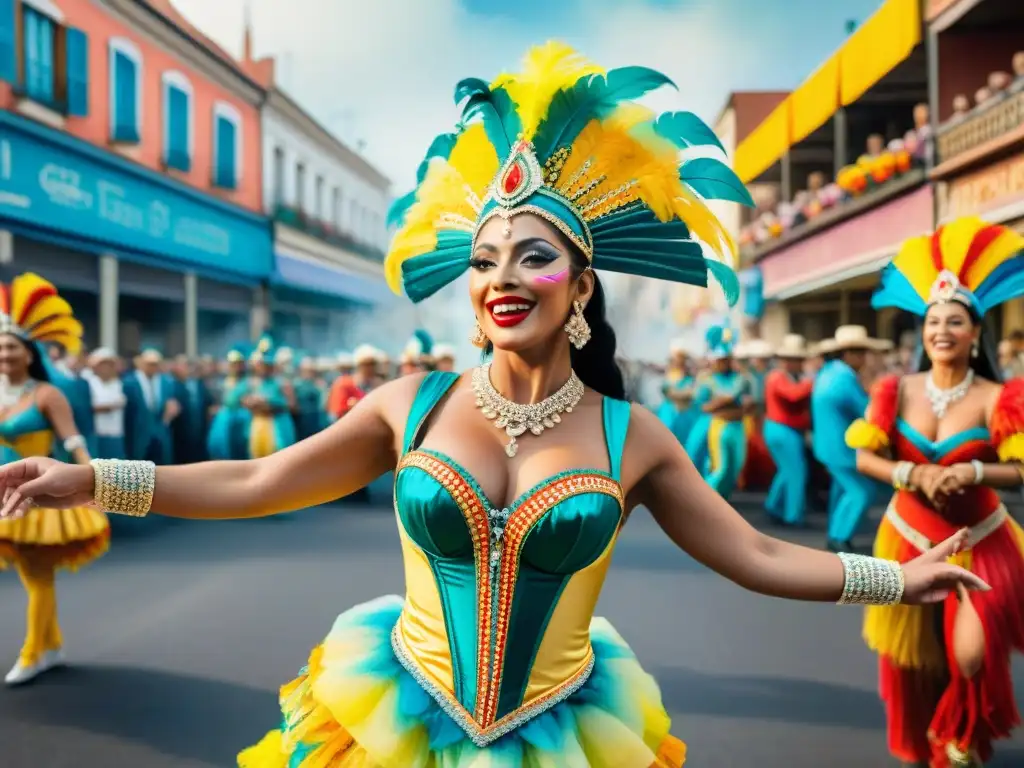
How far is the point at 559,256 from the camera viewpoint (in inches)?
87.1

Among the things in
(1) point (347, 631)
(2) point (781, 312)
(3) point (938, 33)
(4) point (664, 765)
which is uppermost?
(3) point (938, 33)

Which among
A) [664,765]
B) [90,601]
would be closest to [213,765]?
[664,765]

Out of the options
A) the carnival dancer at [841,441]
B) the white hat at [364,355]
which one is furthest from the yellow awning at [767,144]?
the carnival dancer at [841,441]

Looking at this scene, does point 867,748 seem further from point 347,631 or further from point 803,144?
point 803,144

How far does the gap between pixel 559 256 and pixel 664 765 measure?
47.9 inches

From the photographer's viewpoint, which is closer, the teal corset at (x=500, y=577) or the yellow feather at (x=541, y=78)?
the teal corset at (x=500, y=577)

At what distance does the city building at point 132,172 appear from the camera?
521 inches

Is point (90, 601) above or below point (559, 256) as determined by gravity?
below

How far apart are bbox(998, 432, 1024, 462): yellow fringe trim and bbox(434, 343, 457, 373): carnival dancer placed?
8977 mm

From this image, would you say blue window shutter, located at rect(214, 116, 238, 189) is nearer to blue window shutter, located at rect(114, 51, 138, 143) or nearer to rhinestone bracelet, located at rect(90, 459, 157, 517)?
blue window shutter, located at rect(114, 51, 138, 143)

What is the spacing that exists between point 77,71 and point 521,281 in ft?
47.3

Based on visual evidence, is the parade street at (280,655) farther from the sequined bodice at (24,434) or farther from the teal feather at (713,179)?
the teal feather at (713,179)

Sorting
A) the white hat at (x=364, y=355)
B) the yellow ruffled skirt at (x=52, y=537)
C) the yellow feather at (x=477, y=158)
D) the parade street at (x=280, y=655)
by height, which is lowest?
the parade street at (x=280, y=655)

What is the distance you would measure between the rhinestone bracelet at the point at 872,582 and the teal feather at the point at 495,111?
1.24 m
